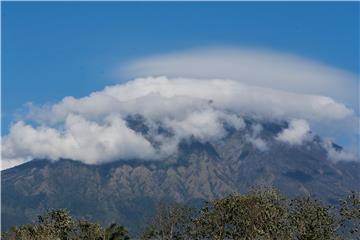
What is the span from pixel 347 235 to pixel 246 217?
31.8 m

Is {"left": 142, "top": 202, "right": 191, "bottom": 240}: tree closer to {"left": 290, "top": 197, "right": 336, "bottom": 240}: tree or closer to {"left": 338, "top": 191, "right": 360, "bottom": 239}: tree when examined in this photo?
{"left": 290, "top": 197, "right": 336, "bottom": 240}: tree

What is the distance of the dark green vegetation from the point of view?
12262cm

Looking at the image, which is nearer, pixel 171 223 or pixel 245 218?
pixel 245 218

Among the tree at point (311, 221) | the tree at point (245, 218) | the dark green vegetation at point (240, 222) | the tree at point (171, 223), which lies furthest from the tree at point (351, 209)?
the tree at point (171, 223)

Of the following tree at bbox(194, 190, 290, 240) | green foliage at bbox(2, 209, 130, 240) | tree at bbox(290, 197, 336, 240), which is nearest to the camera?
tree at bbox(290, 197, 336, 240)

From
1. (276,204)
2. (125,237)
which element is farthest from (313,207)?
(125,237)

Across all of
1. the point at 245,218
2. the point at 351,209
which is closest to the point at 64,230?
the point at 245,218

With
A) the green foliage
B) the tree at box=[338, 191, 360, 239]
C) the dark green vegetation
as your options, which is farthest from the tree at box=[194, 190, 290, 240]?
the green foliage

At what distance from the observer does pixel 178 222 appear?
194500mm

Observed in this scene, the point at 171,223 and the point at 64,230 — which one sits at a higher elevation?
the point at 171,223

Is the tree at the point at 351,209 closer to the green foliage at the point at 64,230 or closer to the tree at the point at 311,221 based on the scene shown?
the tree at the point at 311,221

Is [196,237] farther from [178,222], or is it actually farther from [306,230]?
[306,230]

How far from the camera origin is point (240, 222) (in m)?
156

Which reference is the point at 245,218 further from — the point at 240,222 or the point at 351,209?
the point at 351,209
